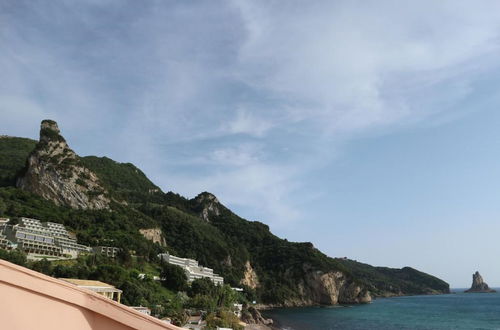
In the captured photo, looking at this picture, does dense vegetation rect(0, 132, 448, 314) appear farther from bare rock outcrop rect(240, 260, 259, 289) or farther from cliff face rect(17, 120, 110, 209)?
cliff face rect(17, 120, 110, 209)

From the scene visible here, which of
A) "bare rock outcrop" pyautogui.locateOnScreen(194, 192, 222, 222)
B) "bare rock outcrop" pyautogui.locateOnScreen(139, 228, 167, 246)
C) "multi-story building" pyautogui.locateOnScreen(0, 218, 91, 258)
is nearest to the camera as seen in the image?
"multi-story building" pyautogui.locateOnScreen(0, 218, 91, 258)

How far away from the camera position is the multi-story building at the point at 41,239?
51.4m

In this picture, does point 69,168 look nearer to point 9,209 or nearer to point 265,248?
point 9,209

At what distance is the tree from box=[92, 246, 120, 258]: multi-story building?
7671 millimetres

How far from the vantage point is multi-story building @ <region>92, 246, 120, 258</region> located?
59528mm

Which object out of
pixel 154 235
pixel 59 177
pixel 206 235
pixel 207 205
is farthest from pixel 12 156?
pixel 207 205

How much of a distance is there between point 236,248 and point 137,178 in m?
55.7

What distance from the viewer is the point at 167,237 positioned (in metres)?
99.9

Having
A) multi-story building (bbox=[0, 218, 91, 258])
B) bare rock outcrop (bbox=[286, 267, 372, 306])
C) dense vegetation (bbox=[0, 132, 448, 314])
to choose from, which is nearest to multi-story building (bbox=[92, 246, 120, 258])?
multi-story building (bbox=[0, 218, 91, 258])

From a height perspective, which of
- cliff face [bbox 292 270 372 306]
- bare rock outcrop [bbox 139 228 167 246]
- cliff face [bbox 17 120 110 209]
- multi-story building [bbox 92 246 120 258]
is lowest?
cliff face [bbox 292 270 372 306]

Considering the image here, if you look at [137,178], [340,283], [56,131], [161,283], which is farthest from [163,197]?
[161,283]

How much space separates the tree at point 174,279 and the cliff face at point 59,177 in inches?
1354

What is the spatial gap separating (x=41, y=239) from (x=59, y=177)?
3252 cm

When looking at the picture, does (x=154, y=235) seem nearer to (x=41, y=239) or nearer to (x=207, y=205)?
(x=41, y=239)
